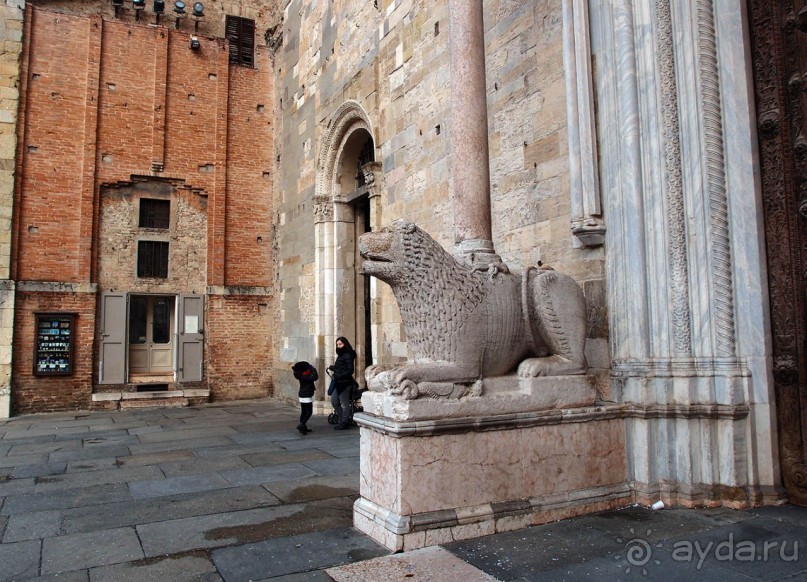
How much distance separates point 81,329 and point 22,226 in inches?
88.5

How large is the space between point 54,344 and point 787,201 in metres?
12.1

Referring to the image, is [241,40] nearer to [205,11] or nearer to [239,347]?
[205,11]

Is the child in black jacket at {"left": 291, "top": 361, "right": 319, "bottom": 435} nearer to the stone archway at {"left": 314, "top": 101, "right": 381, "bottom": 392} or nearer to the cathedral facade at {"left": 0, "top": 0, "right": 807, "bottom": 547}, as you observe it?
the cathedral facade at {"left": 0, "top": 0, "right": 807, "bottom": 547}

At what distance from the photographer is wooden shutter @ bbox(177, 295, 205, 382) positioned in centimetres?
1284

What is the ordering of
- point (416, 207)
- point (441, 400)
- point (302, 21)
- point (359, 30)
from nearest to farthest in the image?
point (441, 400) < point (416, 207) < point (359, 30) < point (302, 21)

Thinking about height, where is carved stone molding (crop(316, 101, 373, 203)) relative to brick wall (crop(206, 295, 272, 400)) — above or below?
above

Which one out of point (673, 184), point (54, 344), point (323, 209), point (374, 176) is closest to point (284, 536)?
point (673, 184)

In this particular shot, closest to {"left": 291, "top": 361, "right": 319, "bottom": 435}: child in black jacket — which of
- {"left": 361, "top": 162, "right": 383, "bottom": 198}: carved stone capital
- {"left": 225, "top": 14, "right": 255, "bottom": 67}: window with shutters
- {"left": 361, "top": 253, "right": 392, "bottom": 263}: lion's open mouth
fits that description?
{"left": 361, "top": 162, "right": 383, "bottom": 198}: carved stone capital

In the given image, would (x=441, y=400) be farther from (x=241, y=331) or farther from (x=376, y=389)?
(x=241, y=331)

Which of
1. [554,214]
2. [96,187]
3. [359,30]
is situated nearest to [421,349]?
[554,214]

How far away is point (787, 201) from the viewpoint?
4.67m

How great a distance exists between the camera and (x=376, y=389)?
164 inches

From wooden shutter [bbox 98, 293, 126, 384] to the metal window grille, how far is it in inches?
32.1

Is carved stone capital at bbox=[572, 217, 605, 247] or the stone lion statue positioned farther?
carved stone capital at bbox=[572, 217, 605, 247]
